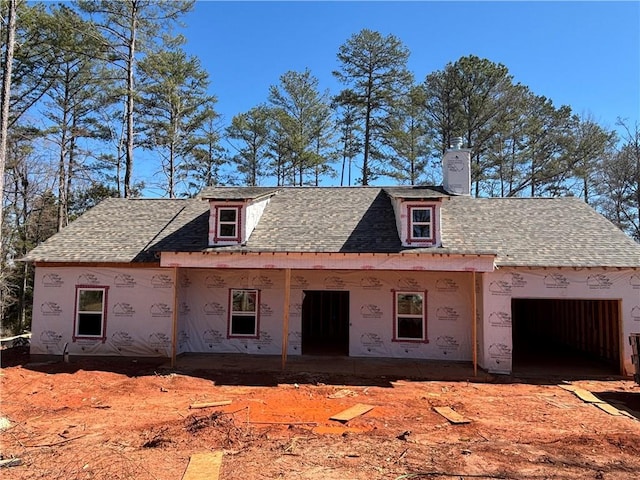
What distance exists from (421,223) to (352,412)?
616cm

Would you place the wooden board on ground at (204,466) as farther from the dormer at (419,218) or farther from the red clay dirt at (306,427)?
the dormer at (419,218)

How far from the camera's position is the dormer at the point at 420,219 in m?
12.2

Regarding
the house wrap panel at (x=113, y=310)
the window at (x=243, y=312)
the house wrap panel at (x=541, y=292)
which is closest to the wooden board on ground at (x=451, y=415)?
the house wrap panel at (x=541, y=292)

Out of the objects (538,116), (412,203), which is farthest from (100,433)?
(538,116)

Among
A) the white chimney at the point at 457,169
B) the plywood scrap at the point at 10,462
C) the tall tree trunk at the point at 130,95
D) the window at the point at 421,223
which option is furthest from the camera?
the tall tree trunk at the point at 130,95

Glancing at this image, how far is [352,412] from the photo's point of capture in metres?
8.09

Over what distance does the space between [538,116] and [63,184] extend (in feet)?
97.6

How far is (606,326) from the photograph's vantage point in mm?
13203

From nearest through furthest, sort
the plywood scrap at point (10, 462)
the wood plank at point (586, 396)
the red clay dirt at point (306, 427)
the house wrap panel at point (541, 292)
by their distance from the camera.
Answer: the red clay dirt at point (306, 427), the plywood scrap at point (10, 462), the wood plank at point (586, 396), the house wrap panel at point (541, 292)

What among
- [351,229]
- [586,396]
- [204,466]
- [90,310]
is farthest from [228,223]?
[586,396]

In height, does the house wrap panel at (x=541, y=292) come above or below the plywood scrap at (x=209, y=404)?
above

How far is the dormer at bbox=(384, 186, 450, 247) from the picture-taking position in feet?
39.9

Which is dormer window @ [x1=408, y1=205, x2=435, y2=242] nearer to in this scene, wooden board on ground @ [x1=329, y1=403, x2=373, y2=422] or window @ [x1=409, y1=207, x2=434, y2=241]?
window @ [x1=409, y1=207, x2=434, y2=241]

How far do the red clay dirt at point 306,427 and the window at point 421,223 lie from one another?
4089mm
